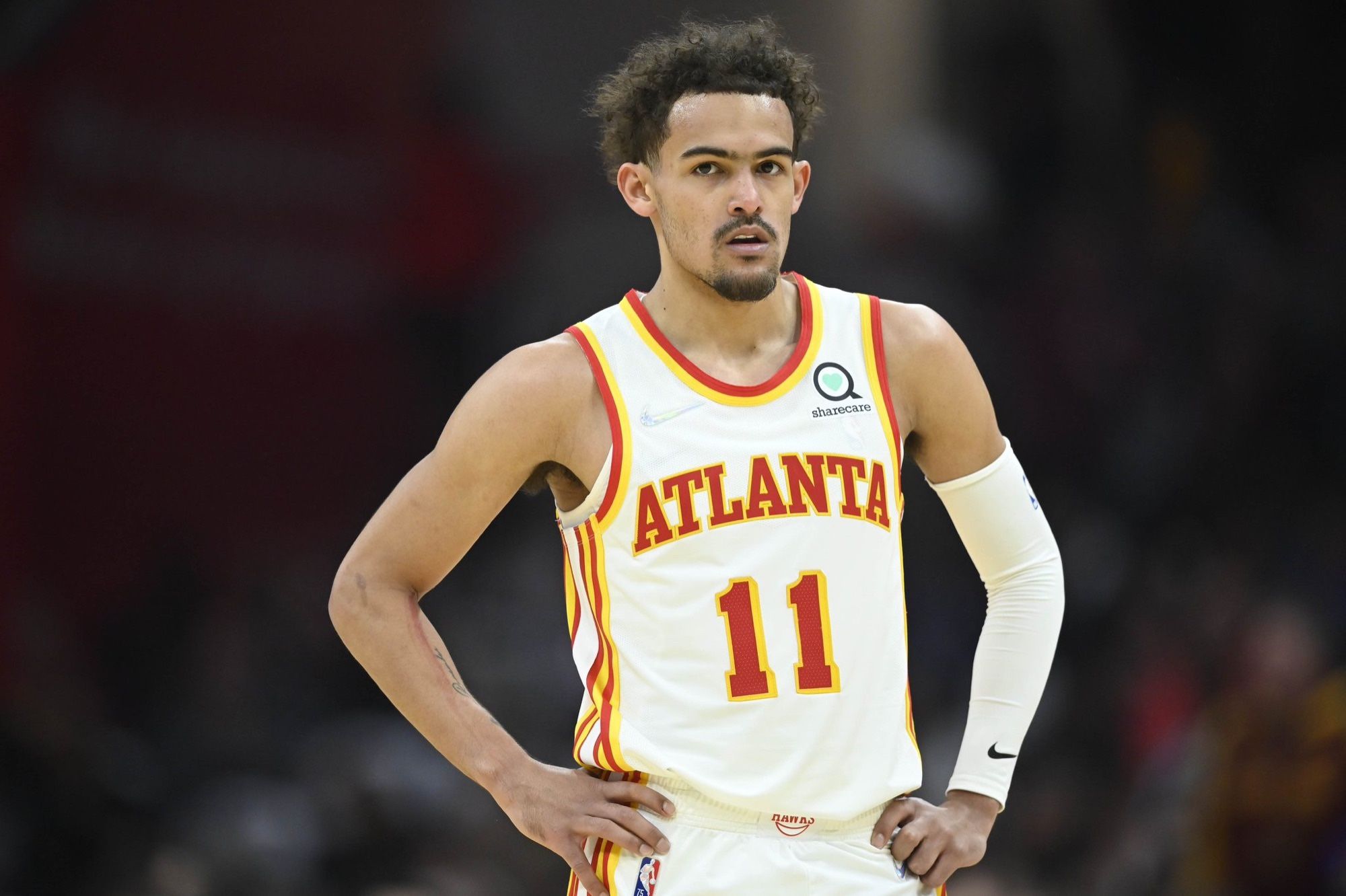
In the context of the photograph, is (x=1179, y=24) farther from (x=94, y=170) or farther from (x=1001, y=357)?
(x=94, y=170)

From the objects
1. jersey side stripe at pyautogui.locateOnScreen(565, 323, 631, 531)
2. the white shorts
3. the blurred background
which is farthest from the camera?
the blurred background

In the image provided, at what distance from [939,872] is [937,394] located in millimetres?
922

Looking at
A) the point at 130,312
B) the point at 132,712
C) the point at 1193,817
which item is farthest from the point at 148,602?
the point at 1193,817

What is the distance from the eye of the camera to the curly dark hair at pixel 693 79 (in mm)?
3029

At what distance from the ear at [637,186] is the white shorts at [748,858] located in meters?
1.15

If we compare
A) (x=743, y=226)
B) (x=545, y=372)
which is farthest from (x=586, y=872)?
(x=743, y=226)

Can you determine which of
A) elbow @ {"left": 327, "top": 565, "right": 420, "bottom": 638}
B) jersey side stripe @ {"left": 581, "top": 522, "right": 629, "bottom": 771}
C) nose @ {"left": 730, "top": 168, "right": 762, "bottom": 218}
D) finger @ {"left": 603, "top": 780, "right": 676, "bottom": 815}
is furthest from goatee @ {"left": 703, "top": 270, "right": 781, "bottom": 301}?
finger @ {"left": 603, "top": 780, "right": 676, "bottom": 815}

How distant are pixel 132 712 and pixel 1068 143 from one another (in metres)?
4.98

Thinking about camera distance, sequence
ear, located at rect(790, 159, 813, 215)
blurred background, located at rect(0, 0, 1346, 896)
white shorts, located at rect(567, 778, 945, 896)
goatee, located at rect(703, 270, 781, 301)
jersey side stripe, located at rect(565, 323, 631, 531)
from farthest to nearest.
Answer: blurred background, located at rect(0, 0, 1346, 896) < ear, located at rect(790, 159, 813, 215) < goatee, located at rect(703, 270, 781, 301) < jersey side stripe, located at rect(565, 323, 631, 531) < white shorts, located at rect(567, 778, 945, 896)

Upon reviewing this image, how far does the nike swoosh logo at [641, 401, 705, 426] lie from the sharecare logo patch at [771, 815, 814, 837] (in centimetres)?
75

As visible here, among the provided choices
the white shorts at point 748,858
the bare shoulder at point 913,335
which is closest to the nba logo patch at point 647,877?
the white shorts at point 748,858

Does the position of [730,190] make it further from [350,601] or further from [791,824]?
[791,824]

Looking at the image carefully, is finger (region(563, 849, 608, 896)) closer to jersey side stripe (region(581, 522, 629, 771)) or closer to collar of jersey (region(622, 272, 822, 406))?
jersey side stripe (region(581, 522, 629, 771))

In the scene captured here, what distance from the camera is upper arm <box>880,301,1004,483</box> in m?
3.03
